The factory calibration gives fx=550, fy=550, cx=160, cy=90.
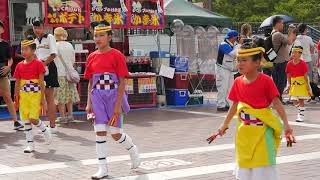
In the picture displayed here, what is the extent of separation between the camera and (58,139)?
9.48 meters

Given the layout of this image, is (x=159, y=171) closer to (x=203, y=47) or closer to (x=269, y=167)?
(x=269, y=167)

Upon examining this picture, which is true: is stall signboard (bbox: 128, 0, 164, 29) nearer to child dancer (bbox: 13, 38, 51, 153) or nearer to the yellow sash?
the yellow sash

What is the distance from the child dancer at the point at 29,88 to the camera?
8.28 m

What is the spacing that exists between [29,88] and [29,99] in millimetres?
177

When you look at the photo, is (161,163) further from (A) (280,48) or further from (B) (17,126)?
(A) (280,48)

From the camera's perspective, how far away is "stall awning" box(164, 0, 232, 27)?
70.5 feet

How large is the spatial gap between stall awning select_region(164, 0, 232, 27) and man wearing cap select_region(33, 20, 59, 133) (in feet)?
37.6

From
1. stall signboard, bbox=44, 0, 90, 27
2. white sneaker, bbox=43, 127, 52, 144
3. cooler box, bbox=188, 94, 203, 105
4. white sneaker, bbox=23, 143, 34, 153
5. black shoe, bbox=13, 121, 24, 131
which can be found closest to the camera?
white sneaker, bbox=23, 143, 34, 153

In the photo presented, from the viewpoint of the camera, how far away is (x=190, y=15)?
21781 mm

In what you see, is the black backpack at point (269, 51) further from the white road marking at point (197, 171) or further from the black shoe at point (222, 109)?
the white road marking at point (197, 171)

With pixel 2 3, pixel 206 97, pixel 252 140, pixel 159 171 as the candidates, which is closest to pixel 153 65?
pixel 206 97

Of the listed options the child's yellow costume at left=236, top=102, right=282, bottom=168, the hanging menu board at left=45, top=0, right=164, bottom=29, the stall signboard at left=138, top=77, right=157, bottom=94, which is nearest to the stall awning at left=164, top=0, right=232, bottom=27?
the hanging menu board at left=45, top=0, right=164, bottom=29

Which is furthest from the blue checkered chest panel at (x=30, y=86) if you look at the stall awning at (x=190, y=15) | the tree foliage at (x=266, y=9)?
the tree foliage at (x=266, y=9)

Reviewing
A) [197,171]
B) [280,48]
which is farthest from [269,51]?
[197,171]
